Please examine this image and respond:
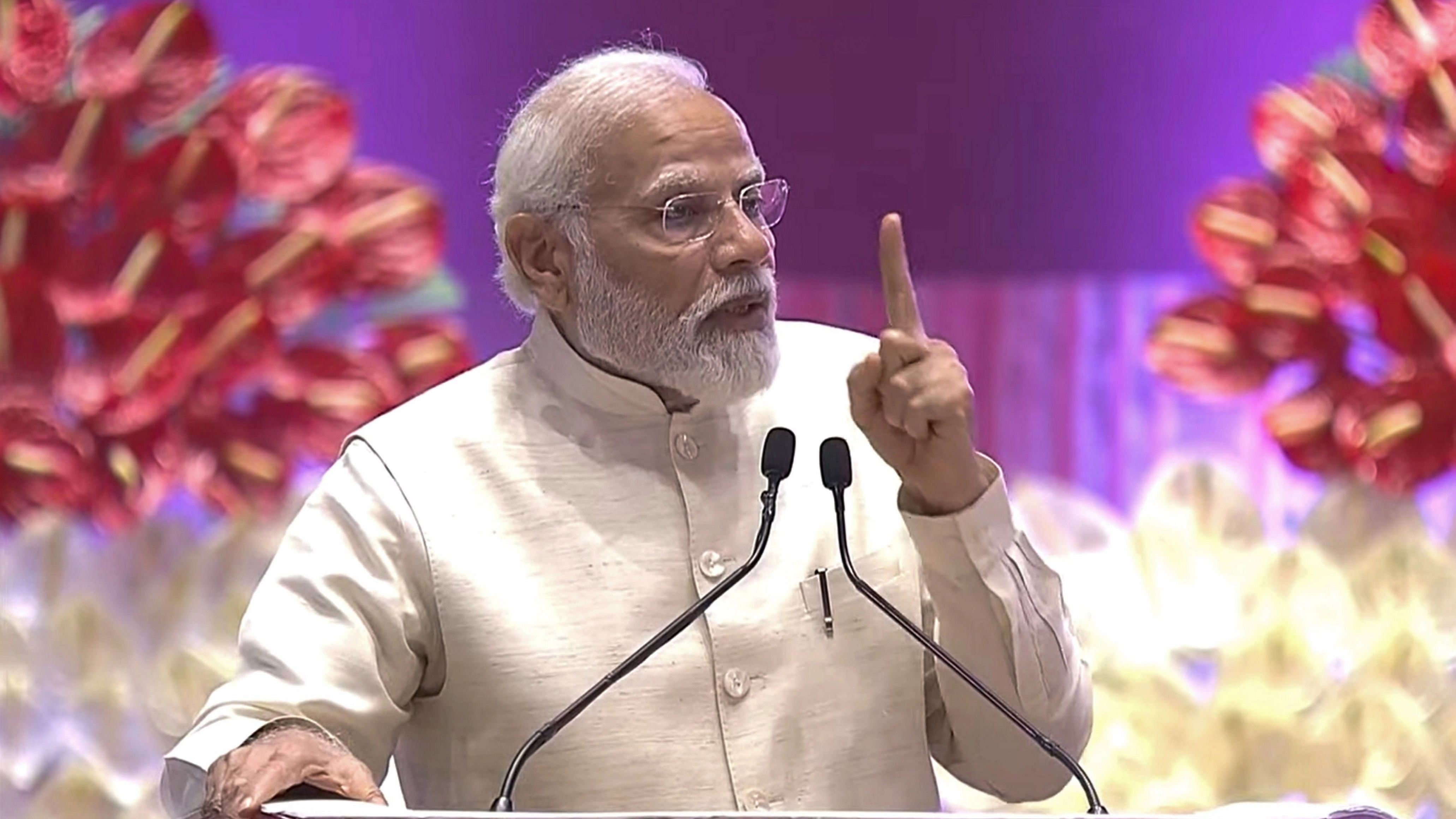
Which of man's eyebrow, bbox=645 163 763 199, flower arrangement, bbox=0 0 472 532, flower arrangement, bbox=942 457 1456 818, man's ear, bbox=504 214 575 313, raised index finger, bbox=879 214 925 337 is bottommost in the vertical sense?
flower arrangement, bbox=942 457 1456 818

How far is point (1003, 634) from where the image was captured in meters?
2.24

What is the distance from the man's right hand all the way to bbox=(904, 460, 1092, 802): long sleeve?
0.63m

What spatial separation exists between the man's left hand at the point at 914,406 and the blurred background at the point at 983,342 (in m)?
1.23

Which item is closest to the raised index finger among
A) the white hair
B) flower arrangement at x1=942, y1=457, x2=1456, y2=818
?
the white hair

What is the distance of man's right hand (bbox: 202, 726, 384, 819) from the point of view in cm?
196

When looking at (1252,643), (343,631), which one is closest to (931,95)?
(1252,643)

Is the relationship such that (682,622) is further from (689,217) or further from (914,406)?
(689,217)

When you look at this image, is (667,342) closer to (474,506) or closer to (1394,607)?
(474,506)

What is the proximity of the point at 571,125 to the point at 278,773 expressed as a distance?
0.83 meters

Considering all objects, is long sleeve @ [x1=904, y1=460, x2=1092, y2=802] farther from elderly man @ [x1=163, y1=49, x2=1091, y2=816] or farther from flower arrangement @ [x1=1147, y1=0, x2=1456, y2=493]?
flower arrangement @ [x1=1147, y1=0, x2=1456, y2=493]

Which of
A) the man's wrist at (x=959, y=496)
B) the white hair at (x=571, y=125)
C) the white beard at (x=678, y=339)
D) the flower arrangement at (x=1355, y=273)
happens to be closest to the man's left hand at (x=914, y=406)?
the man's wrist at (x=959, y=496)

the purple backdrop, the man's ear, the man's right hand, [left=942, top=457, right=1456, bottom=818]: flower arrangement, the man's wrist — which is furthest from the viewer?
the purple backdrop

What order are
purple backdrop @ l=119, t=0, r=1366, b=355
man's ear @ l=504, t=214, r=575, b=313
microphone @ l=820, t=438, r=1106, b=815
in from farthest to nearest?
purple backdrop @ l=119, t=0, r=1366, b=355
man's ear @ l=504, t=214, r=575, b=313
microphone @ l=820, t=438, r=1106, b=815

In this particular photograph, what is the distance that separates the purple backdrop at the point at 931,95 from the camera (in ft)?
11.6
